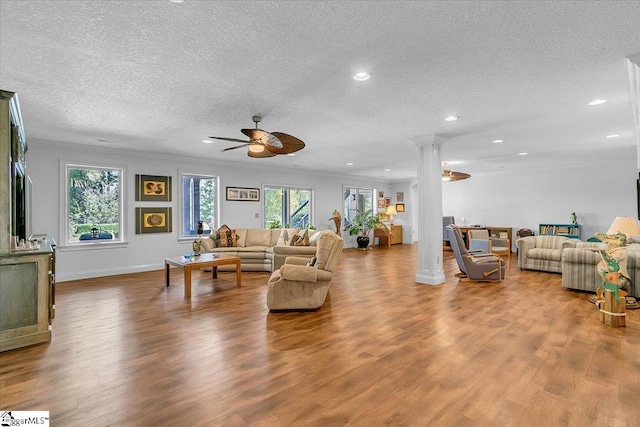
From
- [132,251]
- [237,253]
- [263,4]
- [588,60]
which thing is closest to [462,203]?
[237,253]

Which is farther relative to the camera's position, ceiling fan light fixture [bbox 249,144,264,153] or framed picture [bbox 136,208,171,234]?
framed picture [bbox 136,208,171,234]

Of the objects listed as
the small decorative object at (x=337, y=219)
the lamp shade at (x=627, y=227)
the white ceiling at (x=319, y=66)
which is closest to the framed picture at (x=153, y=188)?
the white ceiling at (x=319, y=66)

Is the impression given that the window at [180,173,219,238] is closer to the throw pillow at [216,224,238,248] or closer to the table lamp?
the throw pillow at [216,224,238,248]

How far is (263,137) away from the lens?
3576 mm

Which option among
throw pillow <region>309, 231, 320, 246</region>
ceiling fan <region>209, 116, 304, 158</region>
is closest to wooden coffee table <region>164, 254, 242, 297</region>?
throw pillow <region>309, 231, 320, 246</region>

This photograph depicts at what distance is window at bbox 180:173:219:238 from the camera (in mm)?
7672

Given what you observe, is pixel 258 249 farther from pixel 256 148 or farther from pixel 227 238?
pixel 256 148

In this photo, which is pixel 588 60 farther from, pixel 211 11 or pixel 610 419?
pixel 211 11

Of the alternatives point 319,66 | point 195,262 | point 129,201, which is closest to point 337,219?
point 129,201

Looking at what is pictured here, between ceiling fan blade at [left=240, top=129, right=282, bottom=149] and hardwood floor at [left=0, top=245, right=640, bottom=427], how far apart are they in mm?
2007

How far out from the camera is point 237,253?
676 cm

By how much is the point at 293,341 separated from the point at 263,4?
2.75 m

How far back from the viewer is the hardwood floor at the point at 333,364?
6.72 ft

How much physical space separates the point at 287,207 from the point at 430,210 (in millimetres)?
5043
